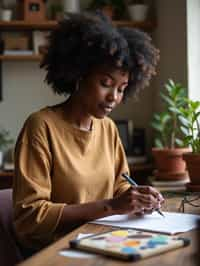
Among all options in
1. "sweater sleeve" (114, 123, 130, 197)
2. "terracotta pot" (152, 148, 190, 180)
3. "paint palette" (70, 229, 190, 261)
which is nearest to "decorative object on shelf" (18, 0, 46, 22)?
"terracotta pot" (152, 148, 190, 180)

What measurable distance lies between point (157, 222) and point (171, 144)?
1.66m

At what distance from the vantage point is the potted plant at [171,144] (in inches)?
113

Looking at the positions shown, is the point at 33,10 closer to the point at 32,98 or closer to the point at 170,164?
the point at 32,98

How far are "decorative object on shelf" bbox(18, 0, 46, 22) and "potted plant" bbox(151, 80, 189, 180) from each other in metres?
1.00

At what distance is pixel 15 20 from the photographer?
3.62 meters

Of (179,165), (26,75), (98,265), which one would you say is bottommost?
(179,165)

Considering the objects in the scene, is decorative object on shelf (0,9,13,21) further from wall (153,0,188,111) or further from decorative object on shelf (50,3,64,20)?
wall (153,0,188,111)

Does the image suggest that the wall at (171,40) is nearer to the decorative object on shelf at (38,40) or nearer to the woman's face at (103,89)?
the decorative object on shelf at (38,40)

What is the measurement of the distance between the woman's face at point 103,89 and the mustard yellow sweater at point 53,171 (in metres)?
0.10

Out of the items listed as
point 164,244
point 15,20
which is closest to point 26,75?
point 15,20

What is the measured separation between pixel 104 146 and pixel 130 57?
0.33m

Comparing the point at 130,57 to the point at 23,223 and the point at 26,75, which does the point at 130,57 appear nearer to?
the point at 23,223

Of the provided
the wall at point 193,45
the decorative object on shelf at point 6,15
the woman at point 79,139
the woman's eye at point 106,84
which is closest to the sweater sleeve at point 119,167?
the woman at point 79,139

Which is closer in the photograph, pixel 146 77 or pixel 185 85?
pixel 146 77
